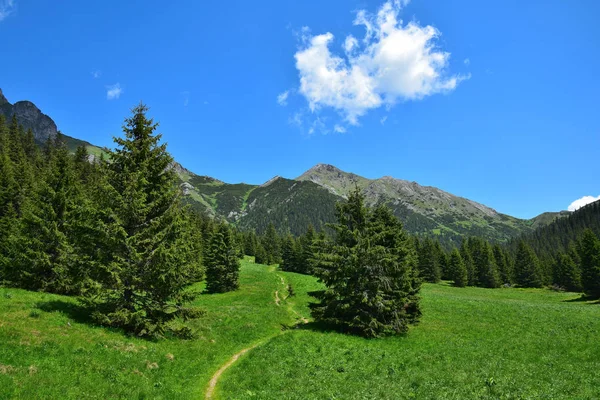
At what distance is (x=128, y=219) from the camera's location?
20.4 meters

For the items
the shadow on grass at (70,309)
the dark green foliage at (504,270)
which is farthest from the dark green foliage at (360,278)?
the dark green foliage at (504,270)

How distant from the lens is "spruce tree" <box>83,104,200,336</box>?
763 inches

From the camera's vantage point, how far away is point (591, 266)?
67.8 m

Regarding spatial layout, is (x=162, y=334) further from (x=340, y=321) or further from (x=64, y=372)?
(x=340, y=321)

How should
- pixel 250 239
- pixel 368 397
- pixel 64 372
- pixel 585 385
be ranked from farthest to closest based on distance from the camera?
pixel 250 239
pixel 585 385
pixel 368 397
pixel 64 372

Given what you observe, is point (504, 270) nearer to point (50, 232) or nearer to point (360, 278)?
point (360, 278)

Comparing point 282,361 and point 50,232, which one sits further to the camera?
point 50,232

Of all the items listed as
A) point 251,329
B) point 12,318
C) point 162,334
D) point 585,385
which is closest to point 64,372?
point 12,318

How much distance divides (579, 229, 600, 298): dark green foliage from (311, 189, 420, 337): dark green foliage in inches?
2348

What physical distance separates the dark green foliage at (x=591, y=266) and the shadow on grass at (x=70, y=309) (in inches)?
3283

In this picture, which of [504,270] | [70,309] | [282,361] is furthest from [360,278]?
[504,270]

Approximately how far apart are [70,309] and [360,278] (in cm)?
2118

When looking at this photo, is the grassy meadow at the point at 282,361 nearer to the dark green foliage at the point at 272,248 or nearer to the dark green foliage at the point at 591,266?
the dark green foliage at the point at 591,266

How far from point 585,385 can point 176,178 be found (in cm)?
2643
